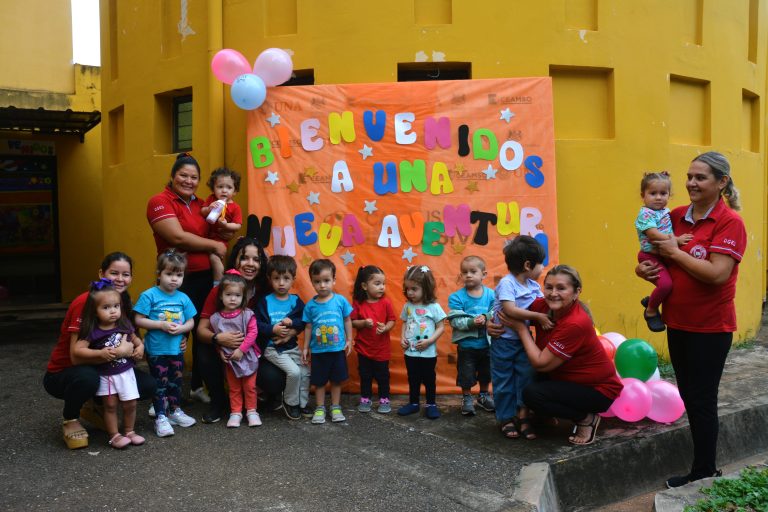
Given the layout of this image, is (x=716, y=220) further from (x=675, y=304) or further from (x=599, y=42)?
(x=599, y=42)

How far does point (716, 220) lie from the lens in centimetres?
381

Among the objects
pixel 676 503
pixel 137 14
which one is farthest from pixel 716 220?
pixel 137 14

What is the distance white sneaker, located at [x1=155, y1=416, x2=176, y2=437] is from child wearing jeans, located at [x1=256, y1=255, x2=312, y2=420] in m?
0.84

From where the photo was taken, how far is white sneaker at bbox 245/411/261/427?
189 inches

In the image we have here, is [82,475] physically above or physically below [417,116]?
below

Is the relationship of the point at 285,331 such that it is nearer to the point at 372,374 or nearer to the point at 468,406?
the point at 372,374

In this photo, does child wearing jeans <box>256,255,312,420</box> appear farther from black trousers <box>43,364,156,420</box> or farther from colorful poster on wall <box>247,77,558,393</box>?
black trousers <box>43,364,156,420</box>

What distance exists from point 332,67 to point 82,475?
389 cm

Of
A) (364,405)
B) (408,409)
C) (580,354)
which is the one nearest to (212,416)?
(364,405)

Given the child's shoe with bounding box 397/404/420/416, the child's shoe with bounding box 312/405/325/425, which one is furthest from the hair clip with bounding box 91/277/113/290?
the child's shoe with bounding box 397/404/420/416

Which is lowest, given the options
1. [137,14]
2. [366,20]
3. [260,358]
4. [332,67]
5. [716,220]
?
[260,358]

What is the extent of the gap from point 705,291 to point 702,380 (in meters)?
0.53

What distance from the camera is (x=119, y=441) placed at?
4.34 metres

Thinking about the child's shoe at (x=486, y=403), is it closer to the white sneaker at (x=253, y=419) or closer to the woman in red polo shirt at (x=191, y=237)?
the white sneaker at (x=253, y=419)
